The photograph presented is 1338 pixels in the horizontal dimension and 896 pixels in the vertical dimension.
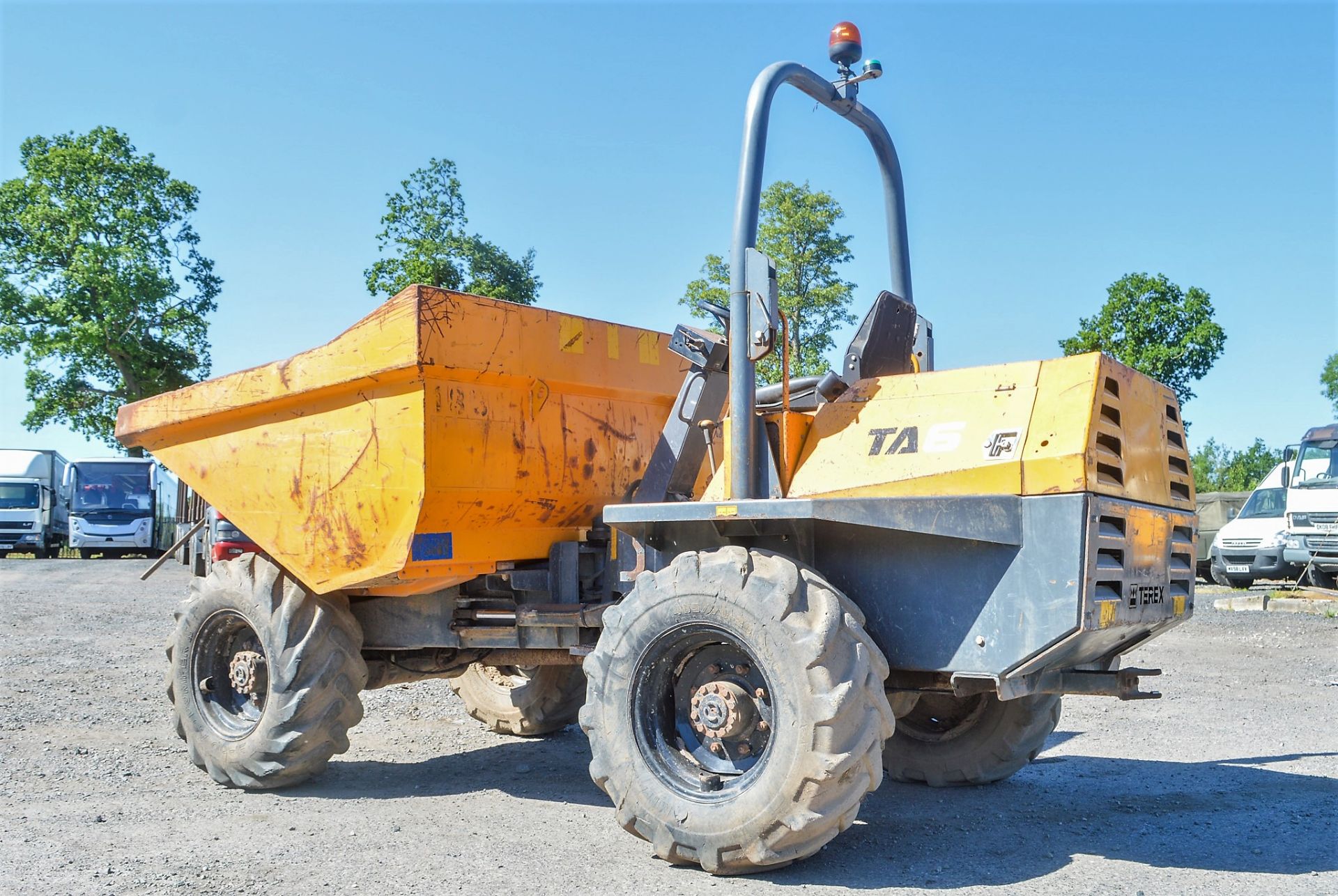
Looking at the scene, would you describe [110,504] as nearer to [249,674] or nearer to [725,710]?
[249,674]

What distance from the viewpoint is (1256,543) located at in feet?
64.2

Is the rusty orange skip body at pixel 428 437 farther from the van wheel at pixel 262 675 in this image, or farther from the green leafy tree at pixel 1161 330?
the green leafy tree at pixel 1161 330

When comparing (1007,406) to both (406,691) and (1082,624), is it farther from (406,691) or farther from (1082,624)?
(406,691)

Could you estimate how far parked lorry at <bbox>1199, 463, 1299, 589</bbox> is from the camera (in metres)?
19.3

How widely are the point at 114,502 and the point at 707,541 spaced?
1194 inches

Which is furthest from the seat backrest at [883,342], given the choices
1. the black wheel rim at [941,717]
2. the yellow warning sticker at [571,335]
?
the black wheel rim at [941,717]

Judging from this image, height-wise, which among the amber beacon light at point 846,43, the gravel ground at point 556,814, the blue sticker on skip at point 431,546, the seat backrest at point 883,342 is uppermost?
the amber beacon light at point 846,43

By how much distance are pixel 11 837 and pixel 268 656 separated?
154cm

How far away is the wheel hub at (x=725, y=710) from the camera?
483cm

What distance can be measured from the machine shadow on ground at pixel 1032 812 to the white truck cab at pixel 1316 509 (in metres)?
13.0

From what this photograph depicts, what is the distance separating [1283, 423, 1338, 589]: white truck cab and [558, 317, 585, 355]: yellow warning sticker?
636 inches

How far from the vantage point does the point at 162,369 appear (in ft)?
119

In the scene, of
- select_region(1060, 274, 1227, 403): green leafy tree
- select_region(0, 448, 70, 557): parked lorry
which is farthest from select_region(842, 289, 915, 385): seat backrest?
select_region(0, 448, 70, 557): parked lorry

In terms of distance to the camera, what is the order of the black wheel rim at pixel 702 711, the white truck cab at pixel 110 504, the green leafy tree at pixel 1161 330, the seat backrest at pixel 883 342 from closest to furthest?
1. the black wheel rim at pixel 702 711
2. the seat backrest at pixel 883 342
3. the green leafy tree at pixel 1161 330
4. the white truck cab at pixel 110 504
